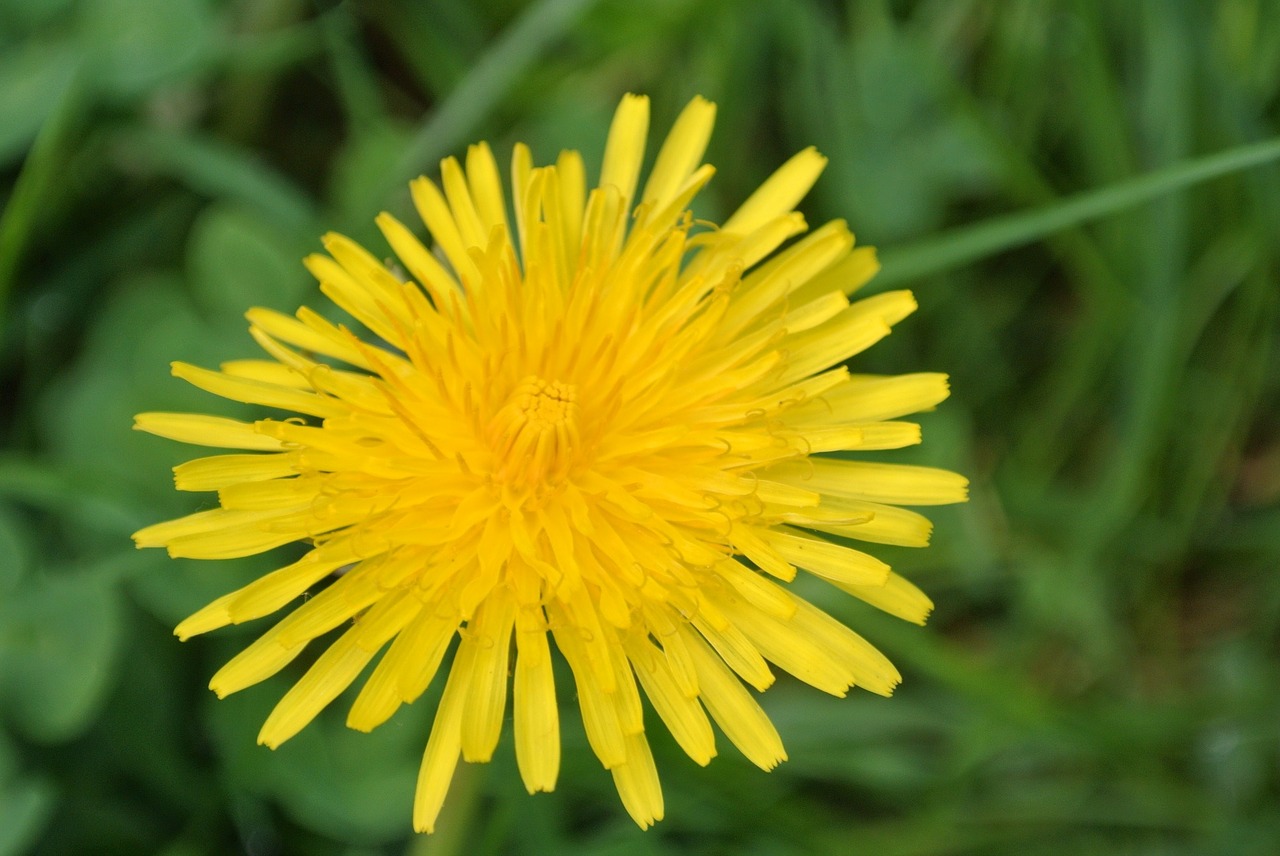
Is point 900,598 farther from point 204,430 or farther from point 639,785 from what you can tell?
point 204,430

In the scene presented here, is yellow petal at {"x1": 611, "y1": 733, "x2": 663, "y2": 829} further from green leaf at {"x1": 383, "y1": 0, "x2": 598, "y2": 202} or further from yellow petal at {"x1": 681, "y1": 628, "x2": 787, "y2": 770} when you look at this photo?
green leaf at {"x1": 383, "y1": 0, "x2": 598, "y2": 202}

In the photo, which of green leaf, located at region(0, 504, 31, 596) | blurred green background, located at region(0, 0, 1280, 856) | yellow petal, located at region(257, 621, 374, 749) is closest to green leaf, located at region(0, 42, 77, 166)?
blurred green background, located at region(0, 0, 1280, 856)

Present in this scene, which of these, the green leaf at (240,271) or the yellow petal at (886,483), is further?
the green leaf at (240,271)

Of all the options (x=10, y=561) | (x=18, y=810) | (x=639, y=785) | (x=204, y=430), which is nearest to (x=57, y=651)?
(x=10, y=561)

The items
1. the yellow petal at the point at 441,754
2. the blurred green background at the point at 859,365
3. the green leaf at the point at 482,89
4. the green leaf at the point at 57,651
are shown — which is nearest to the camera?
the yellow petal at the point at 441,754

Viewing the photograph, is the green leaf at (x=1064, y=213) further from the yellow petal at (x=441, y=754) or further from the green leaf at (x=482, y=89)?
the yellow petal at (x=441, y=754)

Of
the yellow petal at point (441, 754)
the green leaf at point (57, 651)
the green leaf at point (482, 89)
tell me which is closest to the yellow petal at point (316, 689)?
the yellow petal at point (441, 754)
